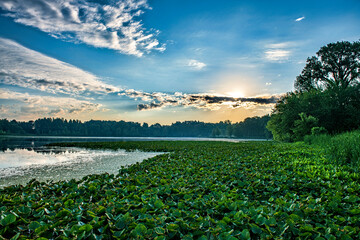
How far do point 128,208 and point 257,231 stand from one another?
4.86 ft

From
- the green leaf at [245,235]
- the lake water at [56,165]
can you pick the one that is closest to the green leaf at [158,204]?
the green leaf at [245,235]

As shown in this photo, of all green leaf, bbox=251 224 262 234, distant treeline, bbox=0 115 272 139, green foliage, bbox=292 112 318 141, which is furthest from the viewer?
distant treeline, bbox=0 115 272 139

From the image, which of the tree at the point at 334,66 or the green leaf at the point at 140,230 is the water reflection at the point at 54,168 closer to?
the green leaf at the point at 140,230

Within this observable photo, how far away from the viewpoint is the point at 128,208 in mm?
2512

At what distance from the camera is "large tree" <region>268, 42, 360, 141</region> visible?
63.9 ft

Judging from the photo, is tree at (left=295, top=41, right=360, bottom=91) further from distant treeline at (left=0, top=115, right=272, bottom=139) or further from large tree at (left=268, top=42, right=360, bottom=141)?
distant treeline at (left=0, top=115, right=272, bottom=139)

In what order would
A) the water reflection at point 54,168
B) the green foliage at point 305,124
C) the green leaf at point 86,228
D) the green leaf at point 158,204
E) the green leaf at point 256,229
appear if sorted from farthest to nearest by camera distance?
the green foliage at point 305,124
the water reflection at point 54,168
the green leaf at point 158,204
the green leaf at point 256,229
the green leaf at point 86,228

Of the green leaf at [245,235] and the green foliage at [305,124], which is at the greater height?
the green foliage at [305,124]

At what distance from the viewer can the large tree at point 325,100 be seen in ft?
63.9

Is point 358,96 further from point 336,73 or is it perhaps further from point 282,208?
point 282,208

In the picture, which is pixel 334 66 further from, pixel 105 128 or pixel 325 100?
pixel 105 128

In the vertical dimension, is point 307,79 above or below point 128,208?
above

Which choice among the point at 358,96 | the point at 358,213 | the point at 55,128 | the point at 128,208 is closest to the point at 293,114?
the point at 358,96

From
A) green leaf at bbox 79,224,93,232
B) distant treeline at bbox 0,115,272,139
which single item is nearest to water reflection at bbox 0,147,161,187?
green leaf at bbox 79,224,93,232
